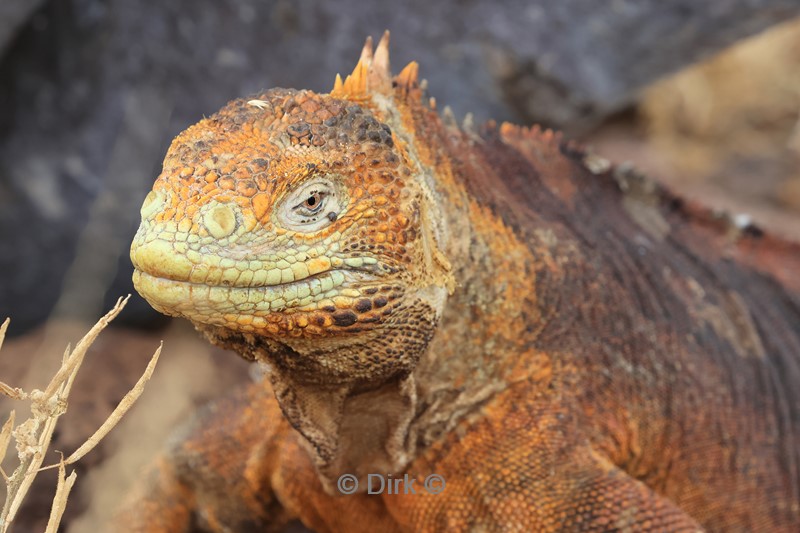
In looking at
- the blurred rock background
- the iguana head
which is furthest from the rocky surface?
the iguana head

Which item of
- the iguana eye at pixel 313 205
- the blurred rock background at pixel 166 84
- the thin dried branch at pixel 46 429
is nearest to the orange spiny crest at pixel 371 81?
the iguana eye at pixel 313 205

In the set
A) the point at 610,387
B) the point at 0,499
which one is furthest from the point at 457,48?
the point at 0,499

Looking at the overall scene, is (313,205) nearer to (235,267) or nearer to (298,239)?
(298,239)

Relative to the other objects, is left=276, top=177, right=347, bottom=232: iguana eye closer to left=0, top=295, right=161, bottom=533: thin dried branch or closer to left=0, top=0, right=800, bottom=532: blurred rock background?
left=0, top=295, right=161, bottom=533: thin dried branch

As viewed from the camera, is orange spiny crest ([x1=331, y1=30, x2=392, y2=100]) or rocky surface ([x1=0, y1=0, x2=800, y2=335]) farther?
rocky surface ([x1=0, y1=0, x2=800, y2=335])

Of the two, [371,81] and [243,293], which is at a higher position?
[371,81]

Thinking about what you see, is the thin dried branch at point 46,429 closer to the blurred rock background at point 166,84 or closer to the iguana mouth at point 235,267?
the iguana mouth at point 235,267

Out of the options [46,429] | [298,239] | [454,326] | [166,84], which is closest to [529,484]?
[454,326]

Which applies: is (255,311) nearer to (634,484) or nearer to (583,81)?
(634,484)
